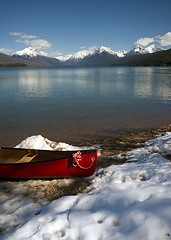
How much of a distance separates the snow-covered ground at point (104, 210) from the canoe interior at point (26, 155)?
1.26 m

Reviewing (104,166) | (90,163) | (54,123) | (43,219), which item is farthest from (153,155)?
(54,123)

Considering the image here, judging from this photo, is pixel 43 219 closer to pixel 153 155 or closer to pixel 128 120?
pixel 153 155

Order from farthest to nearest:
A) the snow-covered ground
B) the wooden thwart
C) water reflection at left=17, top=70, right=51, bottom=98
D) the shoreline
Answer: water reflection at left=17, top=70, right=51, bottom=98
the wooden thwart
the shoreline
the snow-covered ground

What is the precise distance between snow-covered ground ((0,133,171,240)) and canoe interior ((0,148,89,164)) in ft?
4.14

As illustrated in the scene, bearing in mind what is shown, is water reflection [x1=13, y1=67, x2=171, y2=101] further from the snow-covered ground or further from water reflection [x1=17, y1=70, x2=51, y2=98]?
the snow-covered ground

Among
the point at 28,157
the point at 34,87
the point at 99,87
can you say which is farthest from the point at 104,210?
the point at 34,87

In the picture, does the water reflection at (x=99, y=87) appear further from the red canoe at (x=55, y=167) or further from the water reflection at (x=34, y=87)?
the red canoe at (x=55, y=167)

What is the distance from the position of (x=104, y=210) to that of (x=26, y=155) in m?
4.79

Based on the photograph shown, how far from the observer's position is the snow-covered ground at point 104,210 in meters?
4.00

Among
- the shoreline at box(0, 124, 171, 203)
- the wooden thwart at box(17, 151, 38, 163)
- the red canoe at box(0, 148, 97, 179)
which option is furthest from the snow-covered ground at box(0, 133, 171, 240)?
the wooden thwart at box(17, 151, 38, 163)

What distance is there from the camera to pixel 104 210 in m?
4.82

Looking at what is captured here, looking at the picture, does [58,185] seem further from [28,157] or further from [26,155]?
[26,155]

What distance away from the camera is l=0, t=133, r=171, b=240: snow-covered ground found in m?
4.00

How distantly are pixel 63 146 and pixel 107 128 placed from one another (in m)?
5.74
